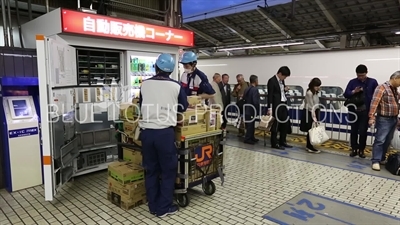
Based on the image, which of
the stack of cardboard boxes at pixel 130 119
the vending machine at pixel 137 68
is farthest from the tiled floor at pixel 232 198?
the vending machine at pixel 137 68

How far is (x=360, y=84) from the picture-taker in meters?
5.51

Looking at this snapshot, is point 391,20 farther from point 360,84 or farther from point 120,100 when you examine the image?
point 120,100

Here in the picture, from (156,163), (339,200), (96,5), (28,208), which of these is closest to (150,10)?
(96,5)

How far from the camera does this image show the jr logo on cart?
352 cm

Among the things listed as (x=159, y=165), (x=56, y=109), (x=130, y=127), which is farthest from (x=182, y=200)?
(x=56, y=109)

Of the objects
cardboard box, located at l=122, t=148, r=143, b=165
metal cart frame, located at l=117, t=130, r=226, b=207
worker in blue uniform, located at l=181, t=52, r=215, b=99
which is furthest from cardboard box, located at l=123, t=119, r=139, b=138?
worker in blue uniform, located at l=181, t=52, r=215, b=99

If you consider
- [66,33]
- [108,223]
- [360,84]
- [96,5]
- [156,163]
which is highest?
[96,5]

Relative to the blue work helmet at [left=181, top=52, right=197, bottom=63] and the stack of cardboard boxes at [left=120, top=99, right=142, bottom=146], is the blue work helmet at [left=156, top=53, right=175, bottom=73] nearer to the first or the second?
the stack of cardboard boxes at [left=120, top=99, right=142, bottom=146]

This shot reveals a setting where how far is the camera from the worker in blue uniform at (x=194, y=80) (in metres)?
4.07

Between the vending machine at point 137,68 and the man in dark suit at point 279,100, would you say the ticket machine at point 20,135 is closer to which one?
the vending machine at point 137,68

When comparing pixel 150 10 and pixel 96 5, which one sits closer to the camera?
pixel 96 5

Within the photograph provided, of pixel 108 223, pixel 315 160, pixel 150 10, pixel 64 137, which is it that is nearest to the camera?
pixel 108 223

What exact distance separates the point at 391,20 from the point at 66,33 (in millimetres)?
8971

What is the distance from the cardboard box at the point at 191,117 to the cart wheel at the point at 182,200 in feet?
3.05
